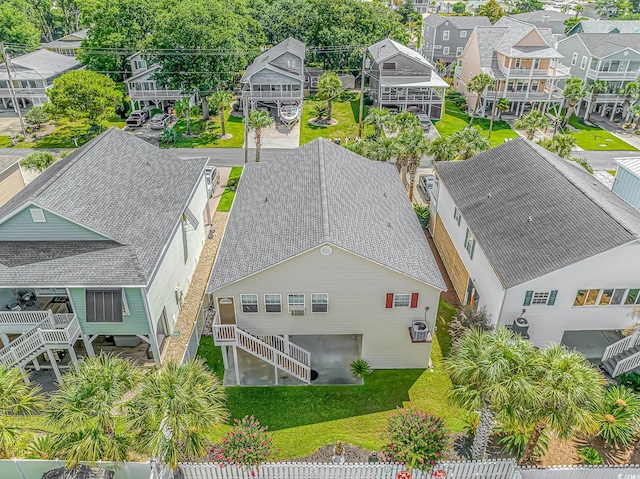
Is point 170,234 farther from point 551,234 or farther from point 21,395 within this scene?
point 551,234

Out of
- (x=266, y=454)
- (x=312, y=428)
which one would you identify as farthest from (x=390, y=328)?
(x=266, y=454)

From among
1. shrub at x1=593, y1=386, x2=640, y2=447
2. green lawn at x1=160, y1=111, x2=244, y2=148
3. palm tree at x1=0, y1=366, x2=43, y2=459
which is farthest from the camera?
green lawn at x1=160, y1=111, x2=244, y2=148

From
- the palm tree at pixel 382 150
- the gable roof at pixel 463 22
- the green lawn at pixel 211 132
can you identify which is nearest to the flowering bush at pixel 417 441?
the palm tree at pixel 382 150

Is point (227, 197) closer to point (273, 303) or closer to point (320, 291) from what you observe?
point (273, 303)

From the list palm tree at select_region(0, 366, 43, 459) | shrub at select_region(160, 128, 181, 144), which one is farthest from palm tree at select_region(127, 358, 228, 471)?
shrub at select_region(160, 128, 181, 144)

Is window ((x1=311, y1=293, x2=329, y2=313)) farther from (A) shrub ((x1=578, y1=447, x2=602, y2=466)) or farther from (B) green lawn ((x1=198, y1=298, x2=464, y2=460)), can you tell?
(A) shrub ((x1=578, y1=447, x2=602, y2=466))
